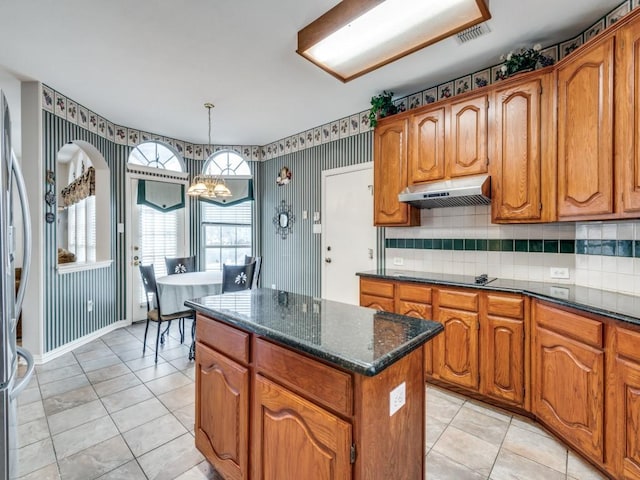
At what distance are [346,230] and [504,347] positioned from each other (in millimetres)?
2127

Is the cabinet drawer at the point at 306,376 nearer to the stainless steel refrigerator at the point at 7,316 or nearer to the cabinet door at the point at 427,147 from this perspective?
the stainless steel refrigerator at the point at 7,316

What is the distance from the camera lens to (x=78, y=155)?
5453mm

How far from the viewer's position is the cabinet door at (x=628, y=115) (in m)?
1.65

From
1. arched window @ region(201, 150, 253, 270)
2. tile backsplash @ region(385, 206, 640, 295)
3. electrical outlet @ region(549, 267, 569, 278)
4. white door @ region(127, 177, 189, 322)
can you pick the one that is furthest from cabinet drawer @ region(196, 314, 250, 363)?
arched window @ region(201, 150, 253, 270)

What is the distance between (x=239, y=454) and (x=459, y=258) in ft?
7.85

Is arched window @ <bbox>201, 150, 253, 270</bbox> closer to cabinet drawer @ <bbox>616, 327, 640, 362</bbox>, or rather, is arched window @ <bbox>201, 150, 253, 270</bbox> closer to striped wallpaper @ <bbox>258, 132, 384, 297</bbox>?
striped wallpaper @ <bbox>258, 132, 384, 297</bbox>

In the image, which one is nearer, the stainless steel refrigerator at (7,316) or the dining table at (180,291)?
the stainless steel refrigerator at (7,316)

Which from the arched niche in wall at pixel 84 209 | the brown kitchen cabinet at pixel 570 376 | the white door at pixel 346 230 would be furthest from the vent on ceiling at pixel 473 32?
the arched niche in wall at pixel 84 209

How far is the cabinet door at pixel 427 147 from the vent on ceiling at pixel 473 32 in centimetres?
52

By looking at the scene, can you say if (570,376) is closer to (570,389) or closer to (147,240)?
(570,389)

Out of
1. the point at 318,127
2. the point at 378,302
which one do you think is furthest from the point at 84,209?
the point at 378,302

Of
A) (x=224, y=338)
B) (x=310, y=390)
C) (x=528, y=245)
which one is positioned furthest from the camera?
(x=528, y=245)

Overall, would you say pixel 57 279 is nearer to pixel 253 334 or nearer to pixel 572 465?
pixel 253 334

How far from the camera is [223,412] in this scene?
1.43 meters
